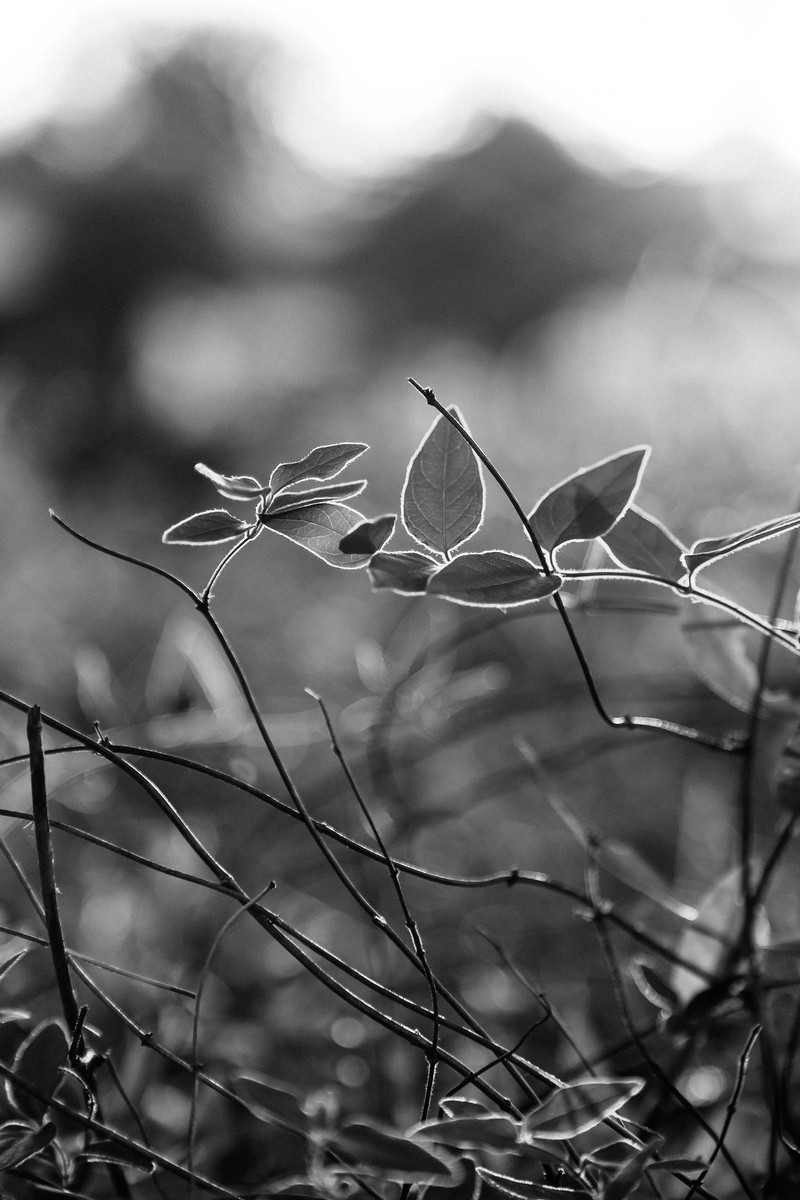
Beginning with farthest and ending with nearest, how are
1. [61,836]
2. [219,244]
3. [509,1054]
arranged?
1. [219,244]
2. [61,836]
3. [509,1054]

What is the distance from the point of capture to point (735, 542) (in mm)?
284

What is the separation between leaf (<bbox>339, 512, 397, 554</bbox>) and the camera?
11.5 inches

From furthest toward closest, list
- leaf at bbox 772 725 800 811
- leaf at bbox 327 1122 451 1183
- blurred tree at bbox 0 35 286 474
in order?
1. blurred tree at bbox 0 35 286 474
2. leaf at bbox 772 725 800 811
3. leaf at bbox 327 1122 451 1183

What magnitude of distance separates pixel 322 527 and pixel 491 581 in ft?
0.19

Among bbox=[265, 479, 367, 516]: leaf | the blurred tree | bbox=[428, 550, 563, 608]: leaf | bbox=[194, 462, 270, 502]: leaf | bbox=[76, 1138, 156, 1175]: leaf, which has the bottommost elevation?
bbox=[76, 1138, 156, 1175]: leaf

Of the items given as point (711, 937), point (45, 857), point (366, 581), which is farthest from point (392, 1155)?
point (366, 581)

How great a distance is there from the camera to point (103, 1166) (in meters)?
0.39

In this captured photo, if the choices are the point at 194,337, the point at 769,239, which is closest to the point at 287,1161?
the point at 769,239

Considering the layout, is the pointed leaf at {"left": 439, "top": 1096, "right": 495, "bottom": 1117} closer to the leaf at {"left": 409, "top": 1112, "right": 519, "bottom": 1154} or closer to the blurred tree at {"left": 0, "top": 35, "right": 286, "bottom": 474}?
the leaf at {"left": 409, "top": 1112, "right": 519, "bottom": 1154}

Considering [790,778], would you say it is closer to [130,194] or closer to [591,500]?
[591,500]

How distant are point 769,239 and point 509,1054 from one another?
2.78m

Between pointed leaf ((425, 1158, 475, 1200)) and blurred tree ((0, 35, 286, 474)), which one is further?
blurred tree ((0, 35, 286, 474))

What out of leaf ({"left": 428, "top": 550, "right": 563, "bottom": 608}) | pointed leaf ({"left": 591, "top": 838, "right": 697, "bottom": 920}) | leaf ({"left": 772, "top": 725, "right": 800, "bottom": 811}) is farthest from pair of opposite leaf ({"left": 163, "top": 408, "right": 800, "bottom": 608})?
pointed leaf ({"left": 591, "top": 838, "right": 697, "bottom": 920})

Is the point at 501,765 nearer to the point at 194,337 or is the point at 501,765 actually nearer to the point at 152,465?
the point at 152,465
